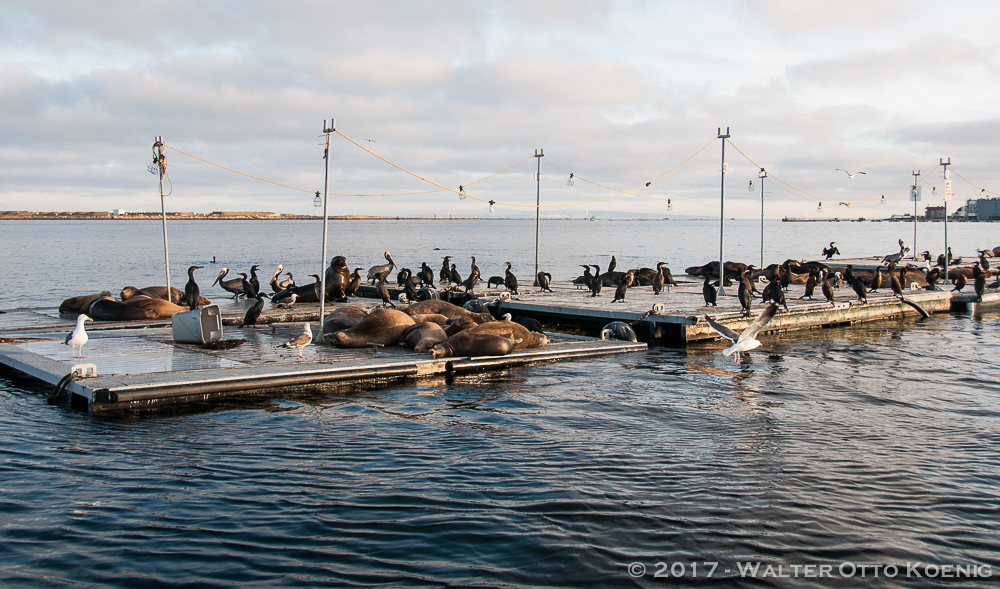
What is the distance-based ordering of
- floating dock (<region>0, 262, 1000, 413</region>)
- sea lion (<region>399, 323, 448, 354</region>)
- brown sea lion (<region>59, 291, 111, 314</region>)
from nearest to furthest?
floating dock (<region>0, 262, 1000, 413</region>) < sea lion (<region>399, 323, 448, 354</region>) < brown sea lion (<region>59, 291, 111, 314</region>)

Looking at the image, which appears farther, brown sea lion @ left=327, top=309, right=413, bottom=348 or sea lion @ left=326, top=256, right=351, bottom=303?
sea lion @ left=326, top=256, right=351, bottom=303

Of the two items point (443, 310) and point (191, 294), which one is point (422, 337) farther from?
point (191, 294)

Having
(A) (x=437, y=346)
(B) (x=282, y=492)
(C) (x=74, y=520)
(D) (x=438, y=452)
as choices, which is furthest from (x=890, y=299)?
(C) (x=74, y=520)

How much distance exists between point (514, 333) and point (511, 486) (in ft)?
27.7

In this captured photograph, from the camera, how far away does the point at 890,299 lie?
87.5ft

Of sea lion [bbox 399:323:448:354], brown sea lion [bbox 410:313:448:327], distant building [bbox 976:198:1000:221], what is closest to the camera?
sea lion [bbox 399:323:448:354]

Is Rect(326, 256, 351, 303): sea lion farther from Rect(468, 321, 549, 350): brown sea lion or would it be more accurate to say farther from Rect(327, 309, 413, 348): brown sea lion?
Rect(468, 321, 549, 350): brown sea lion

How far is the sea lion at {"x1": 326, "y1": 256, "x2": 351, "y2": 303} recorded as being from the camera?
24781 millimetres

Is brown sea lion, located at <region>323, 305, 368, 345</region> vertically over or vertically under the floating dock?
over

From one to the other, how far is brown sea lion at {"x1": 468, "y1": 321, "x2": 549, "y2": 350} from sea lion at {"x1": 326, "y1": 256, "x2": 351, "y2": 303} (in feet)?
29.7

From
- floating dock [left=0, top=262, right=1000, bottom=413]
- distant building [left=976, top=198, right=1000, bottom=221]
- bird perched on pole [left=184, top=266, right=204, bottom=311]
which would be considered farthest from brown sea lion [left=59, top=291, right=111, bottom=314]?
Answer: distant building [left=976, top=198, right=1000, bottom=221]

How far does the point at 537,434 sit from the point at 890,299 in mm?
20511

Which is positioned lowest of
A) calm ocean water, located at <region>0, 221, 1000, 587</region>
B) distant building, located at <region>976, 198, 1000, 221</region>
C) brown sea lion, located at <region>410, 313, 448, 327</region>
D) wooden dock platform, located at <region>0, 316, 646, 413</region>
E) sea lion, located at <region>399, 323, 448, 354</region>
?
calm ocean water, located at <region>0, 221, 1000, 587</region>

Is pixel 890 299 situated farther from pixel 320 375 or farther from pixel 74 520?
pixel 74 520
